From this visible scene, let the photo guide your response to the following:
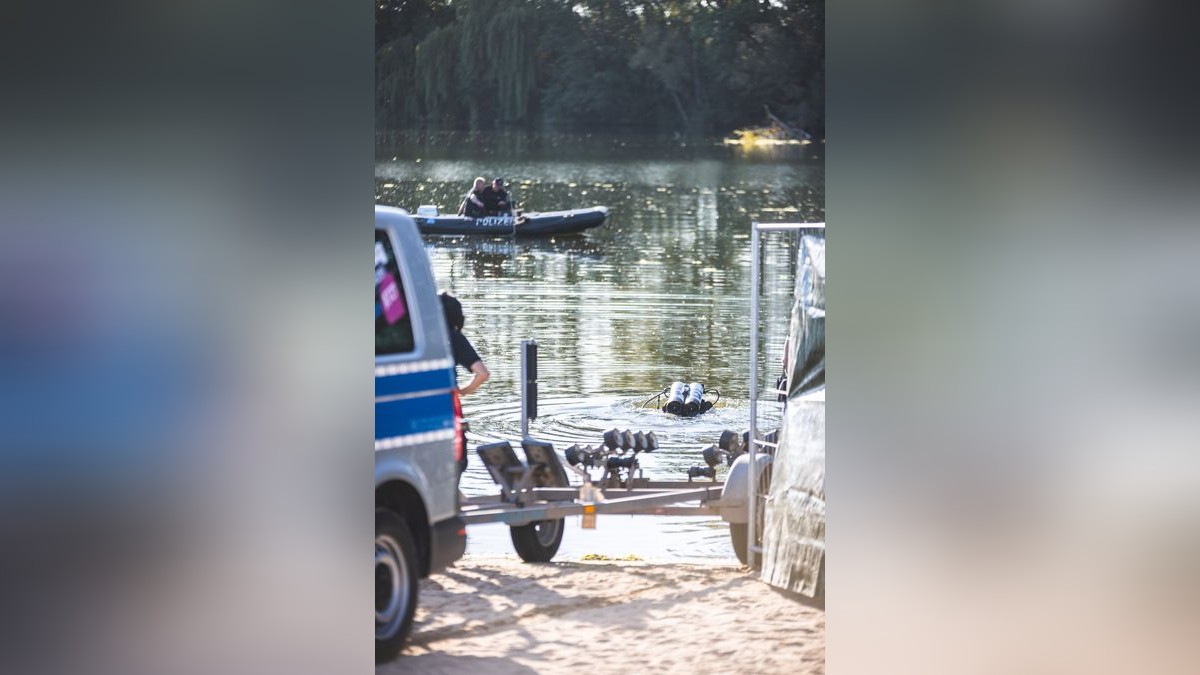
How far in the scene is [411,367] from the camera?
3.75 meters

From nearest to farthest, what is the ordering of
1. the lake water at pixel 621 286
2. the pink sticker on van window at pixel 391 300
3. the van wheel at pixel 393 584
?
the van wheel at pixel 393 584 < the pink sticker on van window at pixel 391 300 < the lake water at pixel 621 286

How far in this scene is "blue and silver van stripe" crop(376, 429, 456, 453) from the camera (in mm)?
3645

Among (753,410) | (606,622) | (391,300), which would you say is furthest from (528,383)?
(391,300)

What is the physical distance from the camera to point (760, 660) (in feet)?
13.1

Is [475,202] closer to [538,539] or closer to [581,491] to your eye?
[581,491]

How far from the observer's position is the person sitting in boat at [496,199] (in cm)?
559

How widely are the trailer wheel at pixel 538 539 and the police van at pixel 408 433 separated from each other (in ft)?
4.50

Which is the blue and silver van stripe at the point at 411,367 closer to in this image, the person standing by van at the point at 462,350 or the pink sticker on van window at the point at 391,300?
the pink sticker on van window at the point at 391,300

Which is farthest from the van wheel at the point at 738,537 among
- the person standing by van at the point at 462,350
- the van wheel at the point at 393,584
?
the van wheel at the point at 393,584

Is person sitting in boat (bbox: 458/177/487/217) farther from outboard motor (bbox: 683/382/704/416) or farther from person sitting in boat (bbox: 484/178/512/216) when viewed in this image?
outboard motor (bbox: 683/382/704/416)
